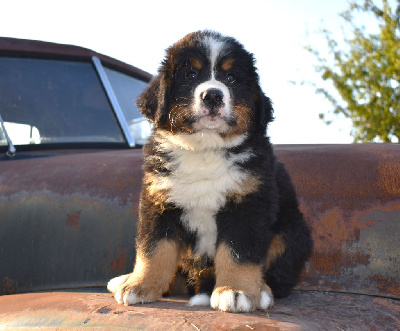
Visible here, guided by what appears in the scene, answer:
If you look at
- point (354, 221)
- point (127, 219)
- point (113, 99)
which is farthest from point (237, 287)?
point (113, 99)

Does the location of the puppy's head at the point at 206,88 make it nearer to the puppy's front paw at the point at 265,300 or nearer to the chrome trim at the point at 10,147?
the puppy's front paw at the point at 265,300

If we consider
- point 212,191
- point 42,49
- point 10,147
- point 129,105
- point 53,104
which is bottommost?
point 212,191

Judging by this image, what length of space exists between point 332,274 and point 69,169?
1.66 metres

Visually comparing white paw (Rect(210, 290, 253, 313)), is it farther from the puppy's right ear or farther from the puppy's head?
the puppy's right ear

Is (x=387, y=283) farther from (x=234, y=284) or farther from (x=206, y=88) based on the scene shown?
(x=206, y=88)

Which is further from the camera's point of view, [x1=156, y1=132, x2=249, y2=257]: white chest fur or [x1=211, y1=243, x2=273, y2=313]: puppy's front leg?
[x1=156, y1=132, x2=249, y2=257]: white chest fur

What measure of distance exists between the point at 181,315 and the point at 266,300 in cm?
66

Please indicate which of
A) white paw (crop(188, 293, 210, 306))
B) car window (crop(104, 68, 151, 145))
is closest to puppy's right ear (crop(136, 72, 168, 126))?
white paw (crop(188, 293, 210, 306))

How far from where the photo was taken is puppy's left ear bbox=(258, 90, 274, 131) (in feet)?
9.35

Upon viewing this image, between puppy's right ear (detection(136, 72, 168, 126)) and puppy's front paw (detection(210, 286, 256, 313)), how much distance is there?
955mm

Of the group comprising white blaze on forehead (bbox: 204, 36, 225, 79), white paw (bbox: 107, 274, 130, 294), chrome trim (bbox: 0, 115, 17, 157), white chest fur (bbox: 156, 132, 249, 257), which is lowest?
white paw (bbox: 107, 274, 130, 294)

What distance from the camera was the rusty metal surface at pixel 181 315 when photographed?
1769 mm

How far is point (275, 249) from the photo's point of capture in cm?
279

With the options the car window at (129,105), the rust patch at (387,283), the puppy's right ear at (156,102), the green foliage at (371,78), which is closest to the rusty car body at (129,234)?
the rust patch at (387,283)
